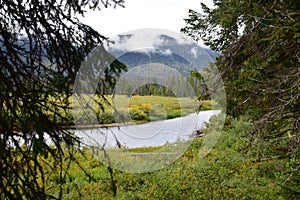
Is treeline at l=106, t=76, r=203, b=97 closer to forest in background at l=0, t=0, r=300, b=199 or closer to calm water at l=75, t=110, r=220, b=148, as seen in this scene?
forest in background at l=0, t=0, r=300, b=199

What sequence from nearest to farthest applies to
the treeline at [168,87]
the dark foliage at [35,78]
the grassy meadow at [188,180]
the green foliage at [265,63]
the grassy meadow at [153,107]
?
1. the dark foliage at [35,78]
2. the green foliage at [265,63]
3. the grassy meadow at [153,107]
4. the treeline at [168,87]
5. the grassy meadow at [188,180]

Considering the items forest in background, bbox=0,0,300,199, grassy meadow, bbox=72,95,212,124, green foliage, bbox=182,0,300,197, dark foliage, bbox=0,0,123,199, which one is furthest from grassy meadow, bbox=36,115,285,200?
dark foliage, bbox=0,0,123,199

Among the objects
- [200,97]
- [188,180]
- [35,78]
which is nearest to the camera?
[35,78]

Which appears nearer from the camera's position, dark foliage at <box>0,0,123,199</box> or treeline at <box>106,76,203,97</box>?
dark foliage at <box>0,0,123,199</box>

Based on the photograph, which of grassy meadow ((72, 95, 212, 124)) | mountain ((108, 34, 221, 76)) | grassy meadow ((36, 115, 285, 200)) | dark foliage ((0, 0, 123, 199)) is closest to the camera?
dark foliage ((0, 0, 123, 199))

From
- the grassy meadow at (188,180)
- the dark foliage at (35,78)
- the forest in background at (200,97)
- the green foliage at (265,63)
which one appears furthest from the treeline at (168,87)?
the dark foliage at (35,78)

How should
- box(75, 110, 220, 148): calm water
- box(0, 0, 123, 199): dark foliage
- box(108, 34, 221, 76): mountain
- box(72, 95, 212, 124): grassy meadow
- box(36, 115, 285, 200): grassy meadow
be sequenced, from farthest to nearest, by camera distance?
box(75, 110, 220, 148): calm water
box(36, 115, 285, 200): grassy meadow
box(108, 34, 221, 76): mountain
box(72, 95, 212, 124): grassy meadow
box(0, 0, 123, 199): dark foliage

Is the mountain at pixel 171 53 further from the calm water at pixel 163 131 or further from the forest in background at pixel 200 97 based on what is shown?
the calm water at pixel 163 131

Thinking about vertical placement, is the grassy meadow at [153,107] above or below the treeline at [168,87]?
below

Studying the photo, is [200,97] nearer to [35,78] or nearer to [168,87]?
[168,87]

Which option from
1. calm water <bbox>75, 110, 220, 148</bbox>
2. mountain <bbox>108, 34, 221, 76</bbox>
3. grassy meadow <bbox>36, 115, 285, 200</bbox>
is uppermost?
mountain <bbox>108, 34, 221, 76</bbox>

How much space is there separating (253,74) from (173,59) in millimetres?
1143

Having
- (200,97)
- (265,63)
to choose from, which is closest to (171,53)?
(200,97)

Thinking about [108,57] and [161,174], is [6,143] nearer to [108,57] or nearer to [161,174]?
[108,57]
